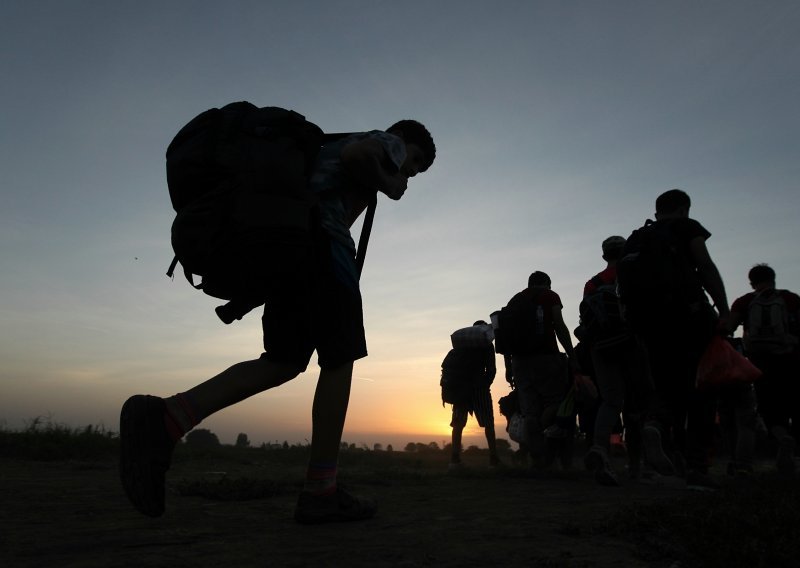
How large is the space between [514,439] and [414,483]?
2368mm

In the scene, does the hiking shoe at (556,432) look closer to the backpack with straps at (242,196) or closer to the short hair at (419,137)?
the short hair at (419,137)

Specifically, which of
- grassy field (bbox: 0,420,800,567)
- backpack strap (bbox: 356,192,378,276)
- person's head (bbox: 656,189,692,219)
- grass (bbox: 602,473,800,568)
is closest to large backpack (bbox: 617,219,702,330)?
person's head (bbox: 656,189,692,219)

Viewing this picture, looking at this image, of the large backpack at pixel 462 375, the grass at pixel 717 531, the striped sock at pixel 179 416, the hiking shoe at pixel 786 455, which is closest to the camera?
the grass at pixel 717 531

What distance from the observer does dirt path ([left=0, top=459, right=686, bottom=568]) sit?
2037 millimetres

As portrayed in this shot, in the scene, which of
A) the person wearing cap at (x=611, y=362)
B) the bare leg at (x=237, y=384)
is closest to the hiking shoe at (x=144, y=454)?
the bare leg at (x=237, y=384)

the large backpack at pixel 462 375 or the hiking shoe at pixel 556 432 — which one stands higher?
the large backpack at pixel 462 375

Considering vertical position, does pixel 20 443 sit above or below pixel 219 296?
below

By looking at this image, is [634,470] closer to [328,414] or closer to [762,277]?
[762,277]

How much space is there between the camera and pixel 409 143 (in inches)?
129

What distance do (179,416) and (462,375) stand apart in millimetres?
6099

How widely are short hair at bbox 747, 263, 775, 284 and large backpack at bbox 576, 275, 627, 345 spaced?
2.25 m

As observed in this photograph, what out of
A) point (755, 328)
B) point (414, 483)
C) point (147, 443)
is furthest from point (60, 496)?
point (755, 328)

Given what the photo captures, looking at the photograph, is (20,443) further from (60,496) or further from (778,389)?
(778,389)

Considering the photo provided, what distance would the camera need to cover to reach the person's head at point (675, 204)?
4766 mm
